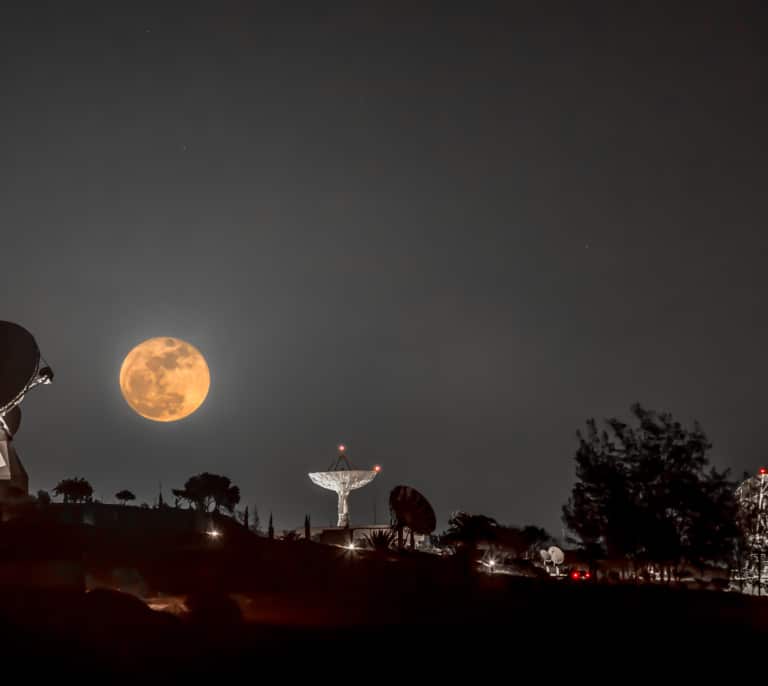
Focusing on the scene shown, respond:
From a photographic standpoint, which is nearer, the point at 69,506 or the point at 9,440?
the point at 69,506

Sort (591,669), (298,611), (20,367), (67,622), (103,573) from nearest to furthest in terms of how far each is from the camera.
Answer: (67,622)
(591,669)
(298,611)
(103,573)
(20,367)

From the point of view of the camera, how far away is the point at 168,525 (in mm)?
42812

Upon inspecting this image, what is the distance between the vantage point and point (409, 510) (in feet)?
183

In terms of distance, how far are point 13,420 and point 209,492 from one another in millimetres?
74411

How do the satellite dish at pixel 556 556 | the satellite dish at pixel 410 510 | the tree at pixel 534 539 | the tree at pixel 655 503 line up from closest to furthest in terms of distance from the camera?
1. the tree at pixel 655 503
2. the satellite dish at pixel 410 510
3. the satellite dish at pixel 556 556
4. the tree at pixel 534 539

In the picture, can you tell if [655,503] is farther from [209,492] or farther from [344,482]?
[209,492]

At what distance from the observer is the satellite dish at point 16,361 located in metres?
41.2

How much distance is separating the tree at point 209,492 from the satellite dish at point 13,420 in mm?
72045

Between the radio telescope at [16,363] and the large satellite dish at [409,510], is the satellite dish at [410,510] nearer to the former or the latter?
the large satellite dish at [409,510]

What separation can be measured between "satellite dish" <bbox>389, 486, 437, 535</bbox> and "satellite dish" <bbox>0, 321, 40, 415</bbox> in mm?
24906

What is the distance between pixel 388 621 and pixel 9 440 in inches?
1269

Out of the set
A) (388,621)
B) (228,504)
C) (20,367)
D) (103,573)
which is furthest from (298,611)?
(228,504)

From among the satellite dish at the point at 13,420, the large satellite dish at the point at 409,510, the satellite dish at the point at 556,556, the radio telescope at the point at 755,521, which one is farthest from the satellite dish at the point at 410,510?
the satellite dish at the point at 13,420

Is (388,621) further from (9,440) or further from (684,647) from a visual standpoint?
(9,440)
